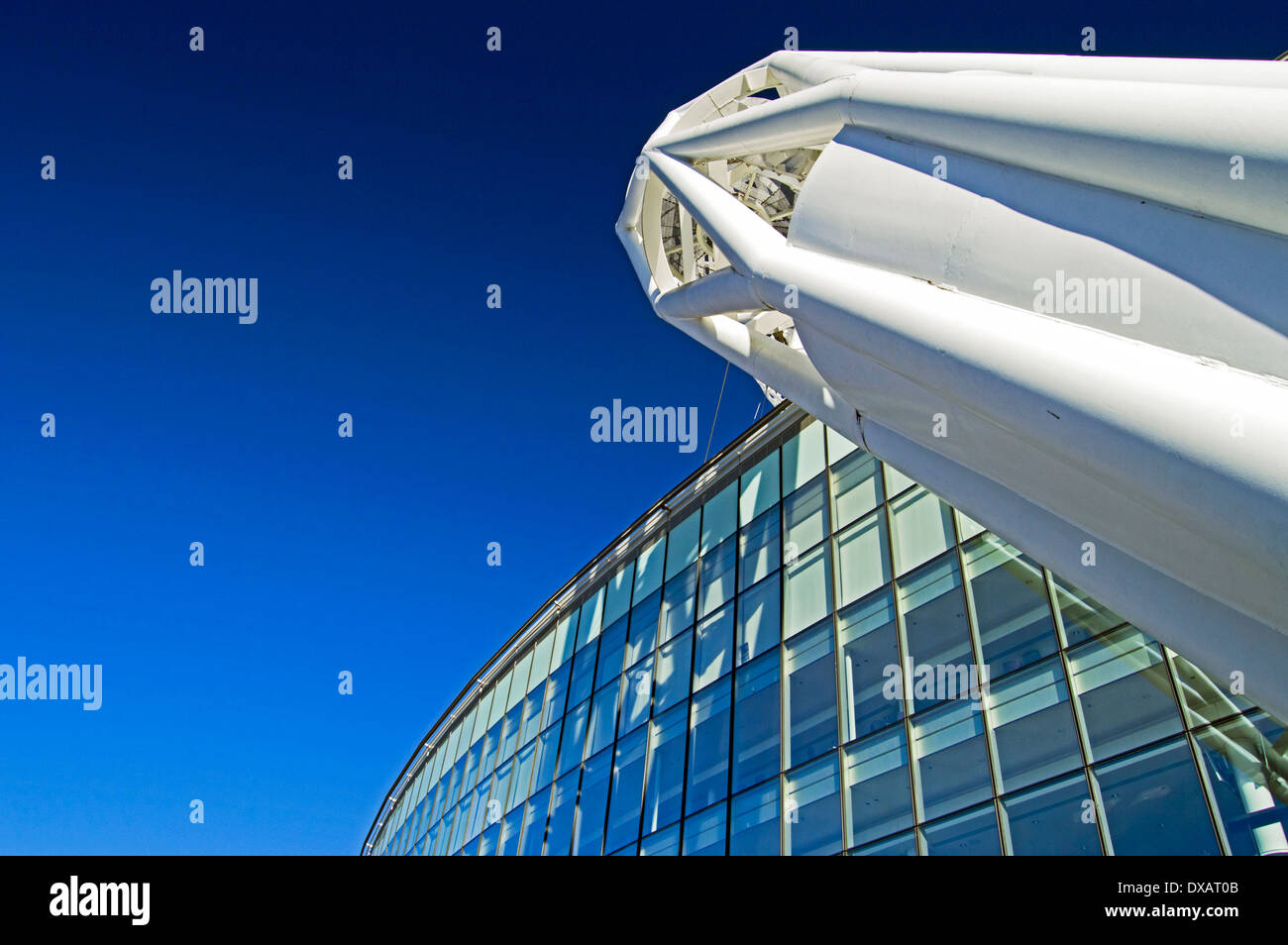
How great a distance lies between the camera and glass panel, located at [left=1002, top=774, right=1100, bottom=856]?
35.3 feet

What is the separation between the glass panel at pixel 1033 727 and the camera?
11.6 meters

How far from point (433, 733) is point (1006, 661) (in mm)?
27362

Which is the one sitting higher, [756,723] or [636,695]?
[636,695]

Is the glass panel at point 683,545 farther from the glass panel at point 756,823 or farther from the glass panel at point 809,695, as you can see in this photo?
the glass panel at point 756,823

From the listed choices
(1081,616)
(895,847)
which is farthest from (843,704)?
(1081,616)

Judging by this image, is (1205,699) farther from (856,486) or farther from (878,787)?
(856,486)

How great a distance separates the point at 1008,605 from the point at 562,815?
1274 cm

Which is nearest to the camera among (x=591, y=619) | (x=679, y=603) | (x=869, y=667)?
(x=869, y=667)

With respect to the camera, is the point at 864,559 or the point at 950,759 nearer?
the point at 950,759

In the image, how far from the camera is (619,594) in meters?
24.8

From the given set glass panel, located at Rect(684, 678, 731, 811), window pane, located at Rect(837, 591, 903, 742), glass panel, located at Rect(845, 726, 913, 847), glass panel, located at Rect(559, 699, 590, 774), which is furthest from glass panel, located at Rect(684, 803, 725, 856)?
glass panel, located at Rect(559, 699, 590, 774)

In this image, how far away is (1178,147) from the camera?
20.1ft

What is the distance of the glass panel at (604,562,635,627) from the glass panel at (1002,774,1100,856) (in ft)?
43.8

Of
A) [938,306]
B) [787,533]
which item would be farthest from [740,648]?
[938,306]
